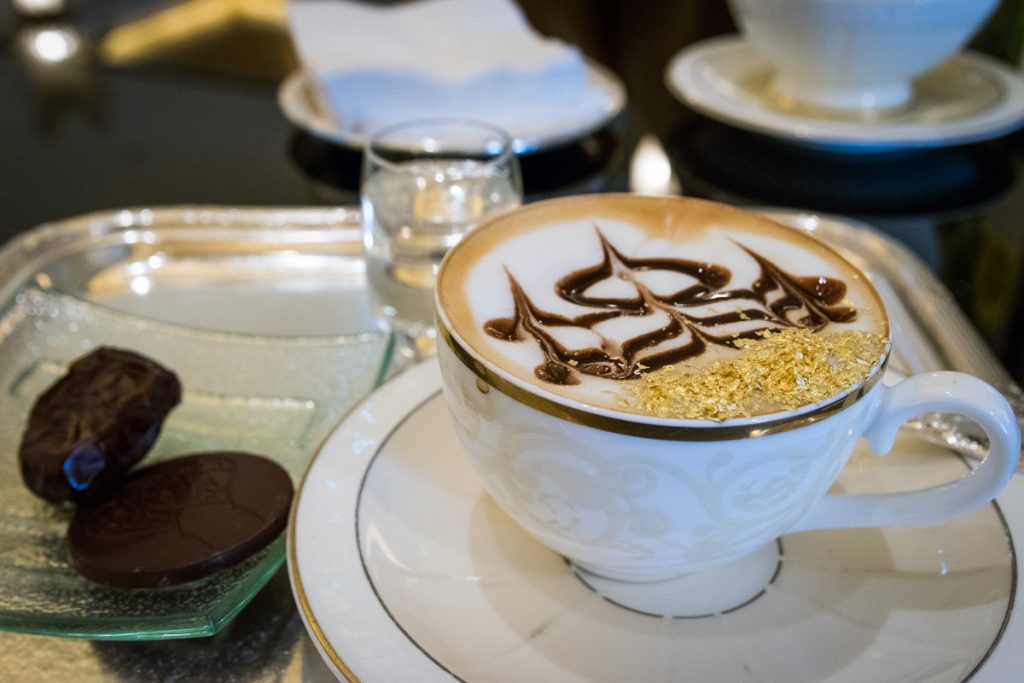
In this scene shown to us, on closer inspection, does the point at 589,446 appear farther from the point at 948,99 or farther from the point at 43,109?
the point at 43,109

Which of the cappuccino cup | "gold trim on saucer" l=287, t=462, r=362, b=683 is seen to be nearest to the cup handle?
the cappuccino cup

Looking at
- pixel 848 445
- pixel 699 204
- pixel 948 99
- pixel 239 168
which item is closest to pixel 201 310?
pixel 239 168

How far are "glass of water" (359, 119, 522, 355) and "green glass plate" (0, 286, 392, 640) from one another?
79mm

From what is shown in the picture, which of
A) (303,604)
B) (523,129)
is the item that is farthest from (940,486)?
(523,129)

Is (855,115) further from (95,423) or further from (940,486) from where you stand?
(95,423)

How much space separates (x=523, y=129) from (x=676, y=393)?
0.75 meters

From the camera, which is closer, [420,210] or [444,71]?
[420,210]

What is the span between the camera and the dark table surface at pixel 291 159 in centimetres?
104

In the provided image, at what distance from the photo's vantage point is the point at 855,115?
1.20 meters

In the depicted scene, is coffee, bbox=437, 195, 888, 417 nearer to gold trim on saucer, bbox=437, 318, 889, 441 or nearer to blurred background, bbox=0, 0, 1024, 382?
gold trim on saucer, bbox=437, 318, 889, 441

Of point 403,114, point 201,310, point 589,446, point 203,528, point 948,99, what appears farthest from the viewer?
point 948,99

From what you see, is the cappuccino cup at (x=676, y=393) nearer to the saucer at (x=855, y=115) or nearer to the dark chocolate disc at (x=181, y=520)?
the dark chocolate disc at (x=181, y=520)

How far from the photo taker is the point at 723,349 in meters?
0.48

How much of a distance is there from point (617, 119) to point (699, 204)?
0.74m
